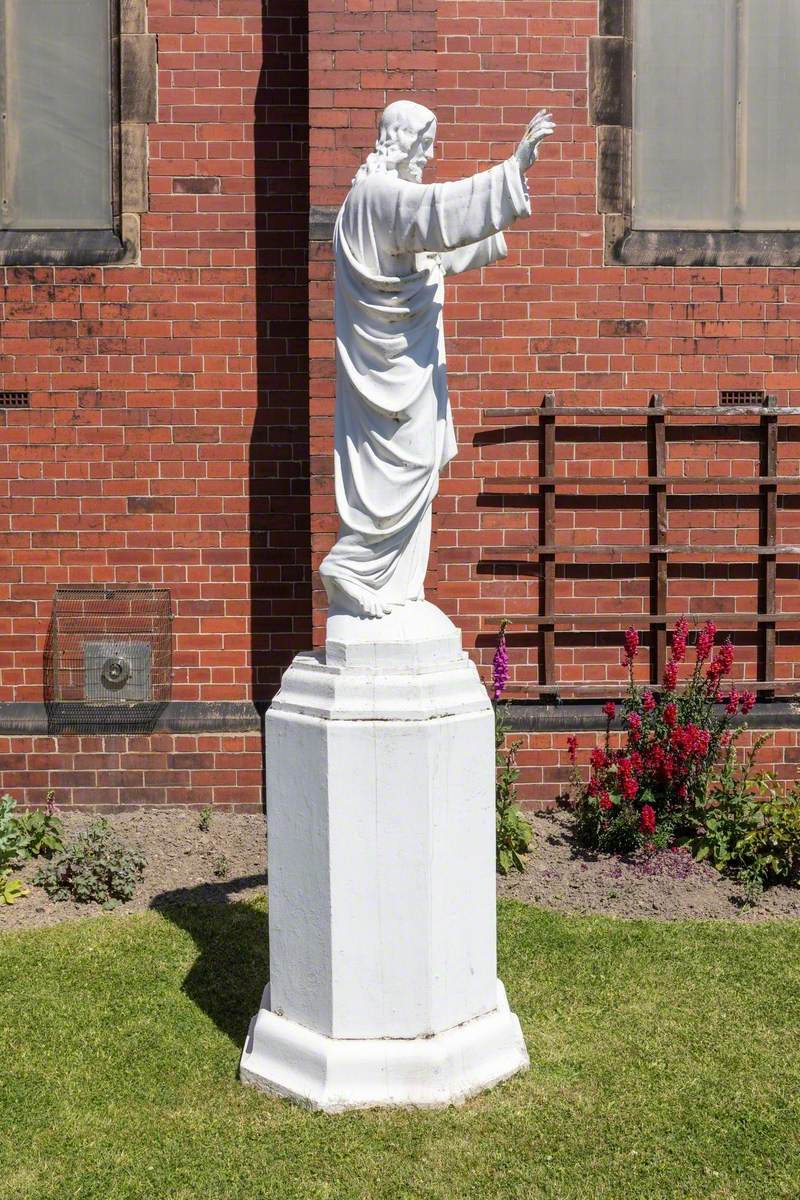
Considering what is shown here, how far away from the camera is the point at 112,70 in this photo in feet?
24.1

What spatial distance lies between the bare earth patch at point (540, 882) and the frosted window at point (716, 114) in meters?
4.04

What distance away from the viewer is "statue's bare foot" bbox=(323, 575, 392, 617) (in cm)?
400

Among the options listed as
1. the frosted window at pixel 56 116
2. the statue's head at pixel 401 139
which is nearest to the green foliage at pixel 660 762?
the statue's head at pixel 401 139

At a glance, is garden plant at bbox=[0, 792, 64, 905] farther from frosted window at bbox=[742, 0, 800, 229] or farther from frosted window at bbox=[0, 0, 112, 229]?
frosted window at bbox=[742, 0, 800, 229]

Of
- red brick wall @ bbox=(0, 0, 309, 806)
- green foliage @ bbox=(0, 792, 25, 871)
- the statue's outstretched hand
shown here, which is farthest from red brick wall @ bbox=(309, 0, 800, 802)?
the statue's outstretched hand

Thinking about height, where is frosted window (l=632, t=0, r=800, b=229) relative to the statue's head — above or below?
above

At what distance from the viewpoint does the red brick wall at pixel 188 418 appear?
7227mm

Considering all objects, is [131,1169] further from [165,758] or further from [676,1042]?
[165,758]

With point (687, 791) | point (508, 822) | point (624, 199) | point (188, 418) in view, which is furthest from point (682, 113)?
point (508, 822)

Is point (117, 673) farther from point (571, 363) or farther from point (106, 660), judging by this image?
point (571, 363)

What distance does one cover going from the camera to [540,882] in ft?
20.1

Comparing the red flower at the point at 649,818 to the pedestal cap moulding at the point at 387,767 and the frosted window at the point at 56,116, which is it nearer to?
the pedestal cap moulding at the point at 387,767

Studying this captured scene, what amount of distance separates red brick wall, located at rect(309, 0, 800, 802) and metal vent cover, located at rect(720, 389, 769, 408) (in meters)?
0.05

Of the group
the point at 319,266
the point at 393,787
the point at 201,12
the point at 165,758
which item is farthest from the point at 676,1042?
the point at 201,12
